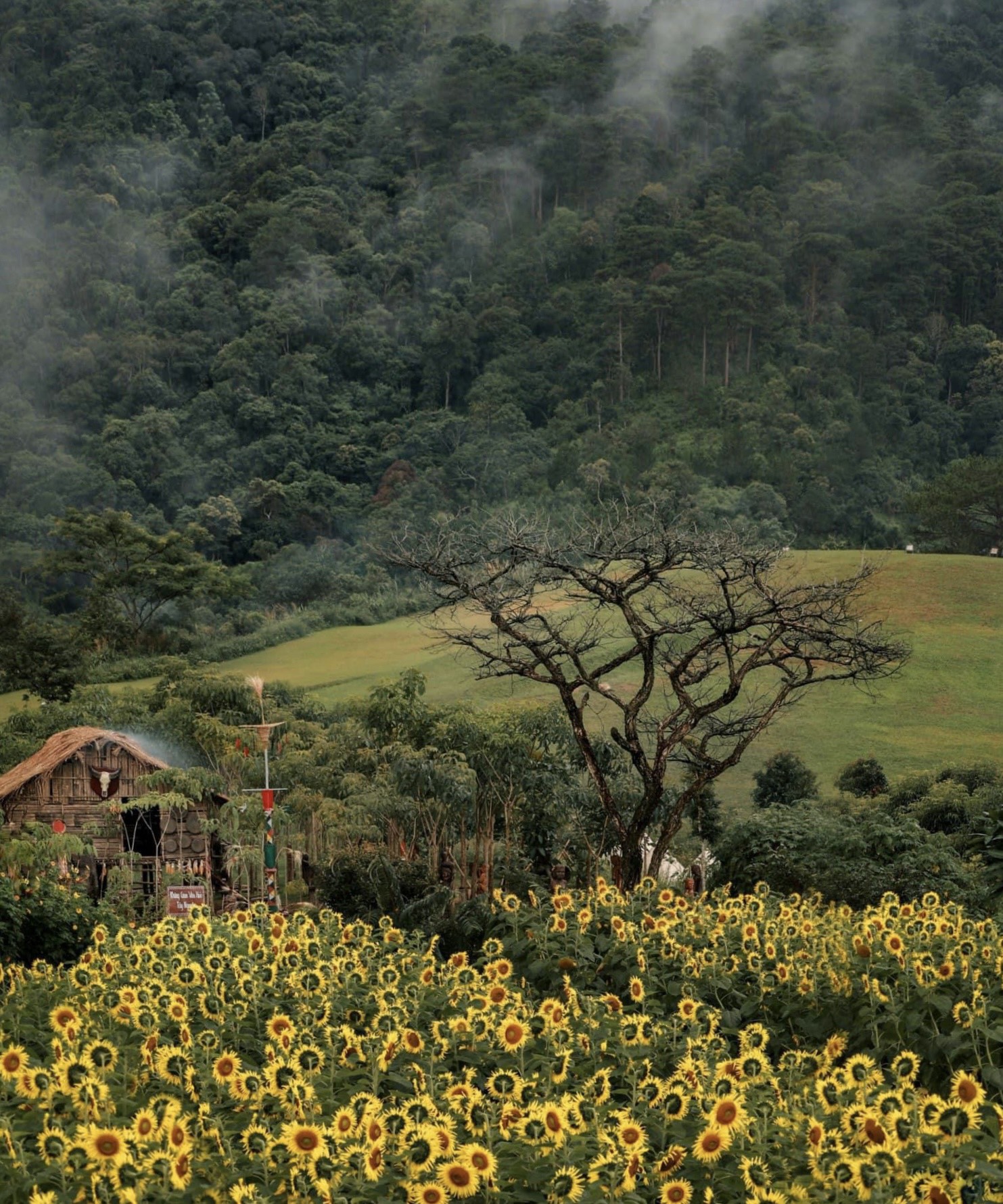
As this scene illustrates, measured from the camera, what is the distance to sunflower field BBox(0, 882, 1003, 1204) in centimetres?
350

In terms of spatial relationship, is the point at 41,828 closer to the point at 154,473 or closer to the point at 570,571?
the point at 570,571

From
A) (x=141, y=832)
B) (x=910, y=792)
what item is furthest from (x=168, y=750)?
(x=910, y=792)

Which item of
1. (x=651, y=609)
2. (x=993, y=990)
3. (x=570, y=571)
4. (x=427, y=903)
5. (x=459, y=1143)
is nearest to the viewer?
(x=459, y=1143)

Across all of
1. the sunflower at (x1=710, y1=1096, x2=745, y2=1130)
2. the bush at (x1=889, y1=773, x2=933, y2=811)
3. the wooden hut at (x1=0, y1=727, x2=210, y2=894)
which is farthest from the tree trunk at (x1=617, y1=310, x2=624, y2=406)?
the sunflower at (x1=710, y1=1096, x2=745, y2=1130)

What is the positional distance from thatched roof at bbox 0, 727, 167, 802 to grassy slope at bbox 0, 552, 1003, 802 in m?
7.01

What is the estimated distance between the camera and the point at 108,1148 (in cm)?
336

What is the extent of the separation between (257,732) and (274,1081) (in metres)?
15.6

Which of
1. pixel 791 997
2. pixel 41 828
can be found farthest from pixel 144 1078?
pixel 41 828

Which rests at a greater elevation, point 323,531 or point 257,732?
point 323,531

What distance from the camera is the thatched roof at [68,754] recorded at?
17.5m

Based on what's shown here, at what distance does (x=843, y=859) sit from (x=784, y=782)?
10.7m

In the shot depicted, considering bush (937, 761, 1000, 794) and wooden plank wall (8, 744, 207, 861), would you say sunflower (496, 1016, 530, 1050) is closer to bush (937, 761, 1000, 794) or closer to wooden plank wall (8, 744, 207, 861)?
wooden plank wall (8, 744, 207, 861)

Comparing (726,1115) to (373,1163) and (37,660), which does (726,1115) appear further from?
(37,660)

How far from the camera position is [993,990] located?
17.1ft
